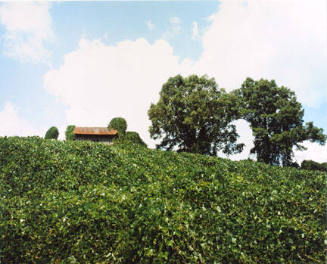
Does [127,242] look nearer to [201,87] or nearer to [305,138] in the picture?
[201,87]

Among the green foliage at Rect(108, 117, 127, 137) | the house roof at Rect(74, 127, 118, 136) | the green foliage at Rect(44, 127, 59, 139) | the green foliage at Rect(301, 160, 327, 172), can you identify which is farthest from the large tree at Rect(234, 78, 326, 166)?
the green foliage at Rect(44, 127, 59, 139)

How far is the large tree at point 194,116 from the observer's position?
98.4 ft

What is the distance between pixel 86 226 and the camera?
4215 mm

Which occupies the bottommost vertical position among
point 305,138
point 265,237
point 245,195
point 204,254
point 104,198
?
point 204,254

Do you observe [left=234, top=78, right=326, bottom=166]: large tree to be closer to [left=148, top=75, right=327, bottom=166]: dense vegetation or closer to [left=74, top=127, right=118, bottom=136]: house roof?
[left=148, top=75, right=327, bottom=166]: dense vegetation

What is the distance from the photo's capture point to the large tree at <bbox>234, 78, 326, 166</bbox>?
96.9 feet

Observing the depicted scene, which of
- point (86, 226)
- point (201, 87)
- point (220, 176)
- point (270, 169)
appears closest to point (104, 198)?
point (86, 226)

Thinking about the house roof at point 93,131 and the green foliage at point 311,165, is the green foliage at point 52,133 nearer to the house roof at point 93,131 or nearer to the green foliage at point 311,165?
the house roof at point 93,131

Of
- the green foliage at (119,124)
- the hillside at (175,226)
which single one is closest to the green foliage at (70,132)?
the green foliage at (119,124)

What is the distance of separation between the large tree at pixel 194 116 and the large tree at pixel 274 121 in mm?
3083

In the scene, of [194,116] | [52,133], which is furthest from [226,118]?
[52,133]

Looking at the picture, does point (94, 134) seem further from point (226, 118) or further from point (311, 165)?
point (311, 165)

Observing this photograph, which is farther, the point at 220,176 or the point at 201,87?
the point at 201,87

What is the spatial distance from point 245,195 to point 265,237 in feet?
3.42
